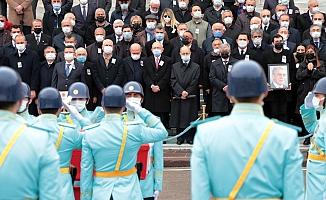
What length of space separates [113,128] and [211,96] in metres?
8.08

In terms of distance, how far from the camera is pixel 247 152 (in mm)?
4961

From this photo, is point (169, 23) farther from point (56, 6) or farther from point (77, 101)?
point (77, 101)

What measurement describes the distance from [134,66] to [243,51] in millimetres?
2286

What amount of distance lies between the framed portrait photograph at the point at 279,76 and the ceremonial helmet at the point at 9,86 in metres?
10.4

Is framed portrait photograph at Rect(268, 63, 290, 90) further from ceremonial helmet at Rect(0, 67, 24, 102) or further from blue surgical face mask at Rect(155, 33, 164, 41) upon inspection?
ceremonial helmet at Rect(0, 67, 24, 102)

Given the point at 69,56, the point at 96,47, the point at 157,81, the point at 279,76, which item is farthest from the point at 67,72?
the point at 279,76

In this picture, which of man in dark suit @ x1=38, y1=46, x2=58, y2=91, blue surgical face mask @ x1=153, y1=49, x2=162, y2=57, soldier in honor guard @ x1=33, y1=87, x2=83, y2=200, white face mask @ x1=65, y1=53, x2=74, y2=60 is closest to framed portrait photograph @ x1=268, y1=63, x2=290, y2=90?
A: blue surgical face mask @ x1=153, y1=49, x2=162, y2=57

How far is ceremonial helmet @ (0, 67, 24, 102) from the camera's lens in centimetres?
497

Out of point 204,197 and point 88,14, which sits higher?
point 88,14

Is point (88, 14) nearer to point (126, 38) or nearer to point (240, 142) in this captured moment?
point (126, 38)

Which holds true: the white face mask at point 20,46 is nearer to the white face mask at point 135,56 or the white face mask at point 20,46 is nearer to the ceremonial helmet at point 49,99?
the white face mask at point 135,56

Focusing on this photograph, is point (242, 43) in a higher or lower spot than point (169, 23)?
lower

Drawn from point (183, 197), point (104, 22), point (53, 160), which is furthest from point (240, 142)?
point (104, 22)

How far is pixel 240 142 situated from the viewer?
195 inches
